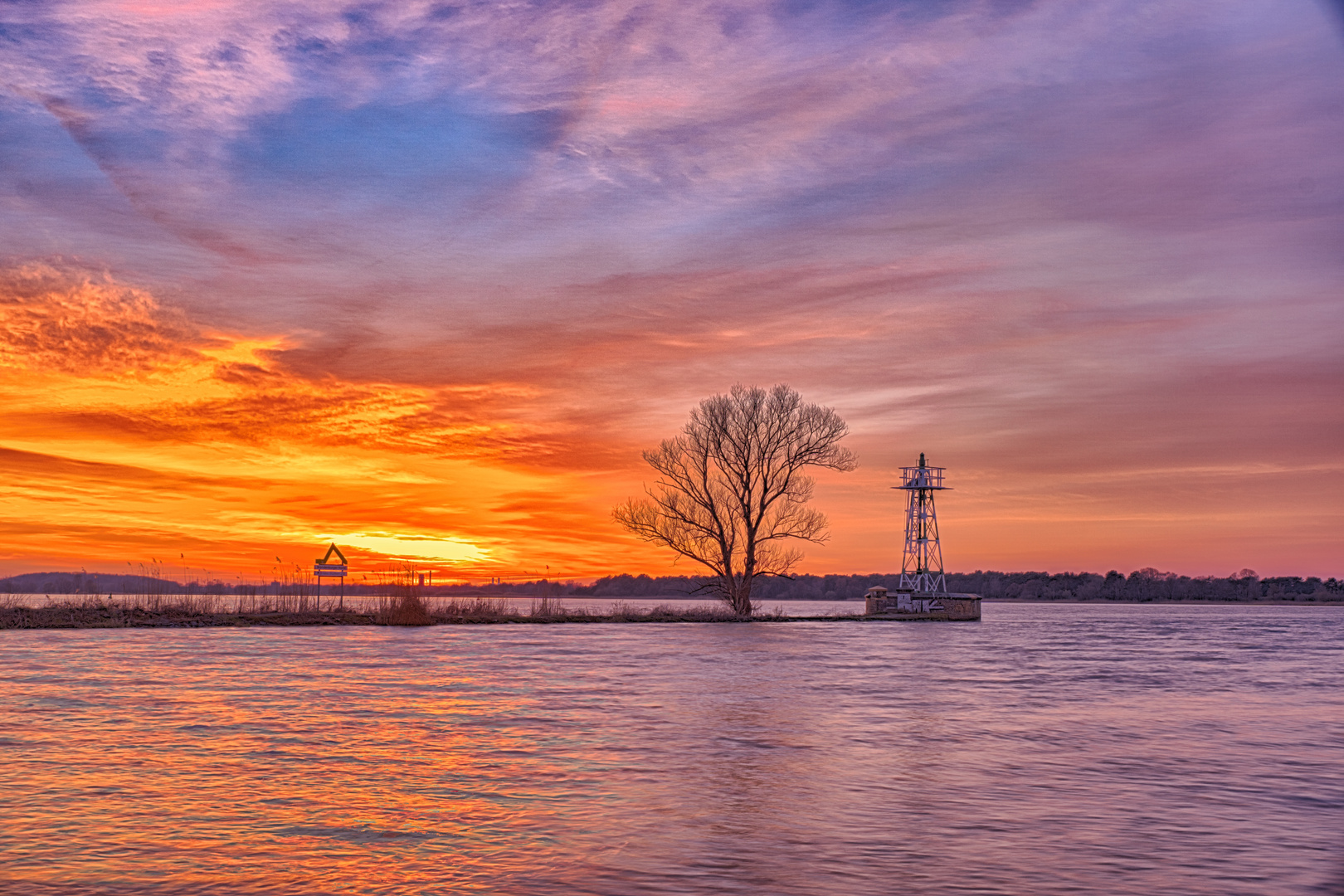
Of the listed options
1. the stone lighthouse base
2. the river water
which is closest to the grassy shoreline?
the stone lighthouse base

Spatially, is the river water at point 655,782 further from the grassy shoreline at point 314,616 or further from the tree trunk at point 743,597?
the tree trunk at point 743,597

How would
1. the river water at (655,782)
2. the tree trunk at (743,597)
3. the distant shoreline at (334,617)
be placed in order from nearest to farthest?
1. the river water at (655,782)
2. the distant shoreline at (334,617)
3. the tree trunk at (743,597)

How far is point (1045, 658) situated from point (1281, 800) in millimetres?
26186

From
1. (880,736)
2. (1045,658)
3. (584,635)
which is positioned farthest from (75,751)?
(584,635)

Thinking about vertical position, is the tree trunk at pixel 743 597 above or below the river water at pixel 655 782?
above

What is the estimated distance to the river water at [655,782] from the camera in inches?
338

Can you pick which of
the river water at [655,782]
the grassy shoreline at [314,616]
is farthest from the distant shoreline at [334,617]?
the river water at [655,782]

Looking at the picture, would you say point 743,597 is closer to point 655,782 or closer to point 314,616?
point 314,616

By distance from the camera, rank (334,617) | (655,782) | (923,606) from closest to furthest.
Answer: (655,782) < (334,617) < (923,606)

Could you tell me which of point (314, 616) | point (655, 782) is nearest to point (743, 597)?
point (314, 616)

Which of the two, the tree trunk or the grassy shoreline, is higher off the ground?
the tree trunk

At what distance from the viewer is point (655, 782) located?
Answer: 41.1 feet

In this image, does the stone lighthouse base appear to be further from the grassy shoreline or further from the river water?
the river water

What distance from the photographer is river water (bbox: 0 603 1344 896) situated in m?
8.59
